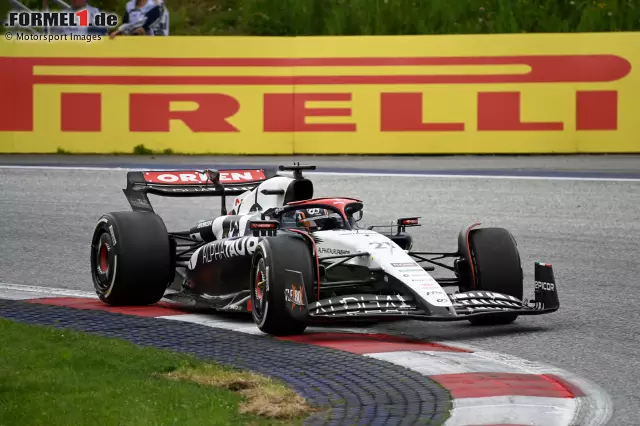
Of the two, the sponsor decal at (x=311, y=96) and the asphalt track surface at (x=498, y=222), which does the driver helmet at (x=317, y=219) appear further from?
the sponsor decal at (x=311, y=96)

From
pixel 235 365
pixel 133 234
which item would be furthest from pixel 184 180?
pixel 235 365

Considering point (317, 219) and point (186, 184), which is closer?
point (317, 219)

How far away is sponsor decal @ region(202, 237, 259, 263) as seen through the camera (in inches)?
372

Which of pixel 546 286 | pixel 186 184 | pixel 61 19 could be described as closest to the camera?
pixel 546 286

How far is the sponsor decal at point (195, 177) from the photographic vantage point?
11.2 metres

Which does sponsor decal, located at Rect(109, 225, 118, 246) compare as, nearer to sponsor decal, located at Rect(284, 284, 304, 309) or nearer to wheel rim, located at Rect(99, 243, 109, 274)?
wheel rim, located at Rect(99, 243, 109, 274)

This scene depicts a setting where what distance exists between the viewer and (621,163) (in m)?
18.1

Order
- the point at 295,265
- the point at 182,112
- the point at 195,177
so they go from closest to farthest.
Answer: the point at 295,265
the point at 195,177
the point at 182,112

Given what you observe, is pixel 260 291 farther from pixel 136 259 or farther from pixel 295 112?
pixel 295 112

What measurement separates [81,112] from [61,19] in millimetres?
2384

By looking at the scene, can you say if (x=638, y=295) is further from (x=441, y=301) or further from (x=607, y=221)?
(x=607, y=221)

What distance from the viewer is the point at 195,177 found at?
11336mm

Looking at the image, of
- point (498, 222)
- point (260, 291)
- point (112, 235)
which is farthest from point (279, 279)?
point (498, 222)

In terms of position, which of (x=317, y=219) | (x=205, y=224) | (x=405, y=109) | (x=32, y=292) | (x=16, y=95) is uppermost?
(x=16, y=95)
